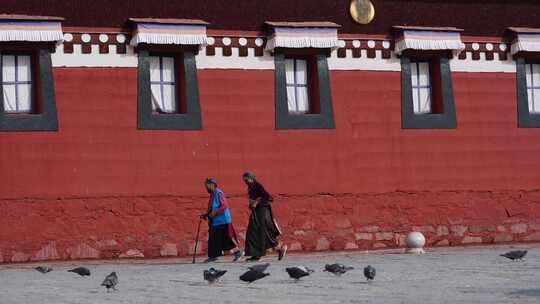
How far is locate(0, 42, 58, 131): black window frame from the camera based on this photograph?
1820 centimetres

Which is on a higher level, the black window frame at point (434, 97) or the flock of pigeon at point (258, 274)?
the black window frame at point (434, 97)

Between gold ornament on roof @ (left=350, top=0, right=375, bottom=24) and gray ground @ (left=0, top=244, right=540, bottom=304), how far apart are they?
479cm

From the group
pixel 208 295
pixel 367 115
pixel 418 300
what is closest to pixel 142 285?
pixel 208 295

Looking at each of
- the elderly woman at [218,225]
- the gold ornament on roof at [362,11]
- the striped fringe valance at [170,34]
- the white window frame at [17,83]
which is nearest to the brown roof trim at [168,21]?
the striped fringe valance at [170,34]

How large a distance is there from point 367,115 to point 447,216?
7.64 ft

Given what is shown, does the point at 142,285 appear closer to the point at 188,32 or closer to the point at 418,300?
the point at 418,300

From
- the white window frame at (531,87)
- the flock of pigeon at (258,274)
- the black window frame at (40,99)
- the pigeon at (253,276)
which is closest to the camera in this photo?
the flock of pigeon at (258,274)

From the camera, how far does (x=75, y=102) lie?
18.5 metres

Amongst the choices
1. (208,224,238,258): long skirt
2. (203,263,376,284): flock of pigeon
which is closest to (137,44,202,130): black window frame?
(208,224,238,258): long skirt

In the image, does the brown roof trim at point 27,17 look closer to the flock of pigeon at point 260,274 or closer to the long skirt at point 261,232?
the long skirt at point 261,232

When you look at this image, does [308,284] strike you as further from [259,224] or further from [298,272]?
[259,224]

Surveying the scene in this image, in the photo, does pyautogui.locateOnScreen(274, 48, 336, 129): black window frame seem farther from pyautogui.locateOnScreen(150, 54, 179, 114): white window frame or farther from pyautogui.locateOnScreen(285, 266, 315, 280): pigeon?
pyautogui.locateOnScreen(285, 266, 315, 280): pigeon

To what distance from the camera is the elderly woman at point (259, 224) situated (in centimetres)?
1800

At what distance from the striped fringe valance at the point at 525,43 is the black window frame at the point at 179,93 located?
5.96m
